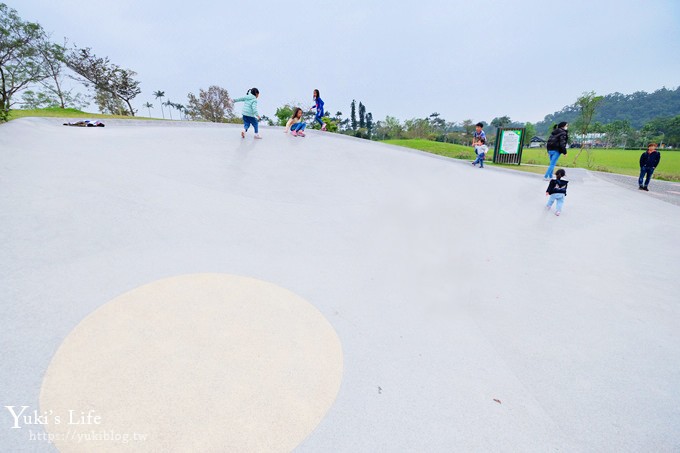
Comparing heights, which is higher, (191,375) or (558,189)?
(558,189)

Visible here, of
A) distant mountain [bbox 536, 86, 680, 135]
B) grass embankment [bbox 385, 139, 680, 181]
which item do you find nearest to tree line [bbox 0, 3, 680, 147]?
grass embankment [bbox 385, 139, 680, 181]

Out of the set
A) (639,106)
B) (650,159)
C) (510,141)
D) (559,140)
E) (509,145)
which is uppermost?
(639,106)

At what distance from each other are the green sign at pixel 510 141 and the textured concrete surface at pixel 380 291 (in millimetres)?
8763

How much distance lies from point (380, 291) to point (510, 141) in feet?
50.1

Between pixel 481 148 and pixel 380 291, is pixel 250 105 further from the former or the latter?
pixel 481 148

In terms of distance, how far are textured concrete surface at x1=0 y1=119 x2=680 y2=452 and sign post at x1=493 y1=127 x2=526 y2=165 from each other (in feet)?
28.6

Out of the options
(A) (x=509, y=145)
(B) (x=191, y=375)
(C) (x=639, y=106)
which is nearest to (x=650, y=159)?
(A) (x=509, y=145)

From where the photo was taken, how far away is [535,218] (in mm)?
5988

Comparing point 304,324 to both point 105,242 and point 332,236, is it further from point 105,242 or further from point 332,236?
point 105,242

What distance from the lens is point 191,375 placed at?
202 centimetres

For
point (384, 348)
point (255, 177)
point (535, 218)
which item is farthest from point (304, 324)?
point (535, 218)

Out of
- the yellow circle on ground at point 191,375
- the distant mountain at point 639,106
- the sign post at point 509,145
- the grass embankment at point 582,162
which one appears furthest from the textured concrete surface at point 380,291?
the distant mountain at point 639,106

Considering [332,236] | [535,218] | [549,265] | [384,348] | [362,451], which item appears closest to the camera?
[362,451]

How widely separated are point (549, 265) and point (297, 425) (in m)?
4.28
